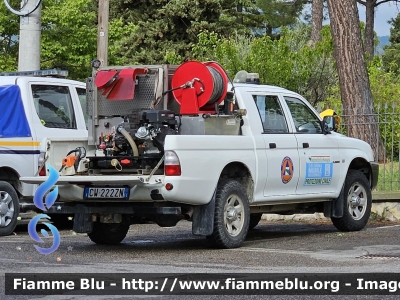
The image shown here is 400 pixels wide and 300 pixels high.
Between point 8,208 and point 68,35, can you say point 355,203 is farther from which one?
point 68,35

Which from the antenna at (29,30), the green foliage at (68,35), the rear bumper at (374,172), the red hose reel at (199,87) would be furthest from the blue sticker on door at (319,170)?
the green foliage at (68,35)

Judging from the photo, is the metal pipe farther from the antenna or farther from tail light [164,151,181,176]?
the antenna

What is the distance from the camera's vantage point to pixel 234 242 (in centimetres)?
1133

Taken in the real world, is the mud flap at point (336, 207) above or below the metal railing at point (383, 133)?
below

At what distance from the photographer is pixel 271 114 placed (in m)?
12.4

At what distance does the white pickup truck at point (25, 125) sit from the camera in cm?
1336

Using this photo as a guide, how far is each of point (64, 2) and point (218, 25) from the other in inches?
Answer: 643

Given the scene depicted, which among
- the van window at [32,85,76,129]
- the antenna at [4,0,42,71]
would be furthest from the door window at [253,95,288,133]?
the antenna at [4,0,42,71]

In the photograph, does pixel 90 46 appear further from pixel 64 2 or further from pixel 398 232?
pixel 398 232

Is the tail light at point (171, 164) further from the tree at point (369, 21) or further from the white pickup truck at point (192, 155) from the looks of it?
the tree at point (369, 21)

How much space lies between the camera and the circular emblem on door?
12164 millimetres

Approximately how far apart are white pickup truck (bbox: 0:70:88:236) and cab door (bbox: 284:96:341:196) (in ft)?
10.9

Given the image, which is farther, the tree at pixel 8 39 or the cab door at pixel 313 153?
the tree at pixel 8 39

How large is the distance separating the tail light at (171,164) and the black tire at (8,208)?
3613 mm
